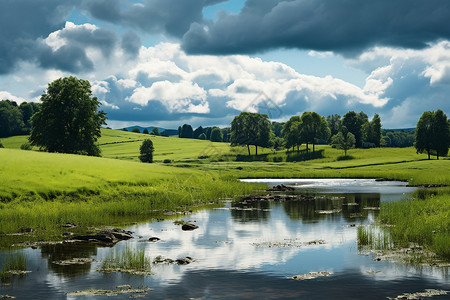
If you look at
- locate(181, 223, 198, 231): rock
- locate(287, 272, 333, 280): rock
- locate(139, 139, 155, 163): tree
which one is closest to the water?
locate(287, 272, 333, 280): rock

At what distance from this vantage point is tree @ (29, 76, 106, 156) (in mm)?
90938

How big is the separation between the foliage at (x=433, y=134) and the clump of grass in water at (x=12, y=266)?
151 metres

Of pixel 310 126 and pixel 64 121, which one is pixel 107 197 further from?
pixel 310 126

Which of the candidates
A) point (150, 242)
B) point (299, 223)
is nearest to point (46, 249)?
point (150, 242)

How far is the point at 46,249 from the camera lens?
83.5 ft

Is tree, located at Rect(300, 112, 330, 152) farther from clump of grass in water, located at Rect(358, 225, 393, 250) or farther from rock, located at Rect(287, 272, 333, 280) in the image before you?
rock, located at Rect(287, 272, 333, 280)

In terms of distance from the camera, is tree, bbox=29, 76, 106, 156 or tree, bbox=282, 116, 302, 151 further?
tree, bbox=282, 116, 302, 151

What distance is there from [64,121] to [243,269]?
255 ft

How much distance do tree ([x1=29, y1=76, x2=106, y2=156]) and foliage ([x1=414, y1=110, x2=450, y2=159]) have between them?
109 m

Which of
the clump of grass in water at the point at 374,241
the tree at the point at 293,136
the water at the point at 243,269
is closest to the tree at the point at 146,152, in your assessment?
the tree at the point at 293,136

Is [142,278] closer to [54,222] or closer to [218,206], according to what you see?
[54,222]

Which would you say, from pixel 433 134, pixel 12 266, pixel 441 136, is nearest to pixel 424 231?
pixel 12 266

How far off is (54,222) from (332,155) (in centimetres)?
15447

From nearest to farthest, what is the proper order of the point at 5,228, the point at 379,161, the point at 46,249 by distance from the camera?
the point at 46,249 < the point at 5,228 < the point at 379,161
